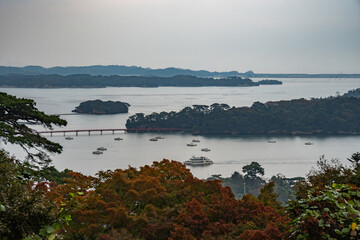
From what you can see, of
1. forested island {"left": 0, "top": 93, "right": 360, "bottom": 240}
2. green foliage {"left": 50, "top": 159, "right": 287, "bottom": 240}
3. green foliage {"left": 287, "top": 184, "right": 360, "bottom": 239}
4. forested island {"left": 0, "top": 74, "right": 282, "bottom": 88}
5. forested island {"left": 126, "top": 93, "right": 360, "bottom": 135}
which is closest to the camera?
forested island {"left": 0, "top": 93, "right": 360, "bottom": 240}

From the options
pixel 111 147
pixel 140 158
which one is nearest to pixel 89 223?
pixel 140 158

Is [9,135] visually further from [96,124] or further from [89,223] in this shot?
[96,124]

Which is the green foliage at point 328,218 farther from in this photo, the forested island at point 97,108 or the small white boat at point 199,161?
the forested island at point 97,108

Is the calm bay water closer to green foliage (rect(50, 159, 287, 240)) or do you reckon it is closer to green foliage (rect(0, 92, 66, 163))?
green foliage (rect(0, 92, 66, 163))

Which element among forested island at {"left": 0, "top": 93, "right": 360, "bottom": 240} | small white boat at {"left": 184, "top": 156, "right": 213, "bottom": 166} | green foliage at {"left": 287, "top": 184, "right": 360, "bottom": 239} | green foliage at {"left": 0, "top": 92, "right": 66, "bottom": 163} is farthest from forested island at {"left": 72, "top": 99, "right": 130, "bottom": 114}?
green foliage at {"left": 287, "top": 184, "right": 360, "bottom": 239}

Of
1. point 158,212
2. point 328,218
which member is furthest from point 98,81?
point 328,218

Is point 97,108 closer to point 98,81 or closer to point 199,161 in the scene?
point 199,161
